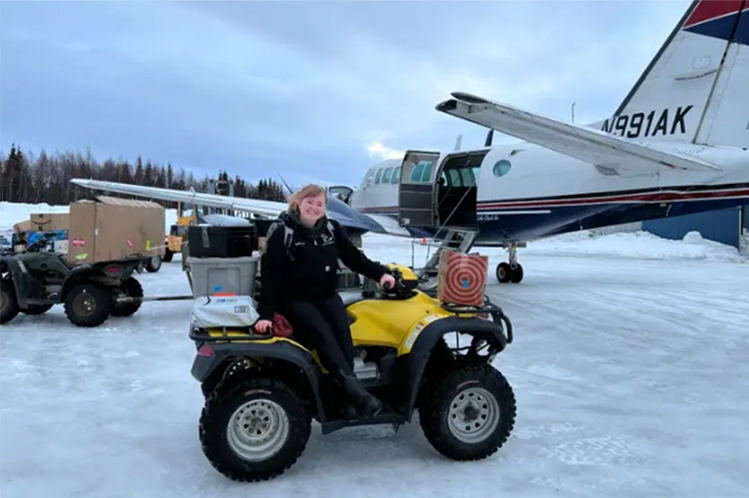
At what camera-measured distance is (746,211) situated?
1025 inches

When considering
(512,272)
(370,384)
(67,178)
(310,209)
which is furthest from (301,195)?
(67,178)

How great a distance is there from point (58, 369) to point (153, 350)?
100cm

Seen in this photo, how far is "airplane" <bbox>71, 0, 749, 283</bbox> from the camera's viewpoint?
7406 millimetres

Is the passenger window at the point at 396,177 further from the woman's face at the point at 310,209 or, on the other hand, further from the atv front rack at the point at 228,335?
the atv front rack at the point at 228,335

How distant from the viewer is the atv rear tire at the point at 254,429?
121 inches

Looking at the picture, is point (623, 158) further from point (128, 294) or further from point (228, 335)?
point (128, 294)

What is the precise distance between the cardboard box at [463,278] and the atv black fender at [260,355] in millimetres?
974

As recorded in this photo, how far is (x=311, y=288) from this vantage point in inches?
131

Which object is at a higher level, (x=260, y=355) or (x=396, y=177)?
(x=396, y=177)

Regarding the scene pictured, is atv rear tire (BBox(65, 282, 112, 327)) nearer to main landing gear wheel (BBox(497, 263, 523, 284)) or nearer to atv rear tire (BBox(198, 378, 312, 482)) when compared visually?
atv rear tire (BBox(198, 378, 312, 482))

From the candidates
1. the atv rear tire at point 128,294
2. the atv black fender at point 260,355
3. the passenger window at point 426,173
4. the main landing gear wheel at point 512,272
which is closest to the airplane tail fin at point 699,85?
the passenger window at point 426,173

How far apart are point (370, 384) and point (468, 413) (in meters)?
0.63

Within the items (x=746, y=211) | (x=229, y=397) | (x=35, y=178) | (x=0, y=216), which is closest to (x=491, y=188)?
(x=229, y=397)

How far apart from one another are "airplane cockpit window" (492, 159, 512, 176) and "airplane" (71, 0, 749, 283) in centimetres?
2
